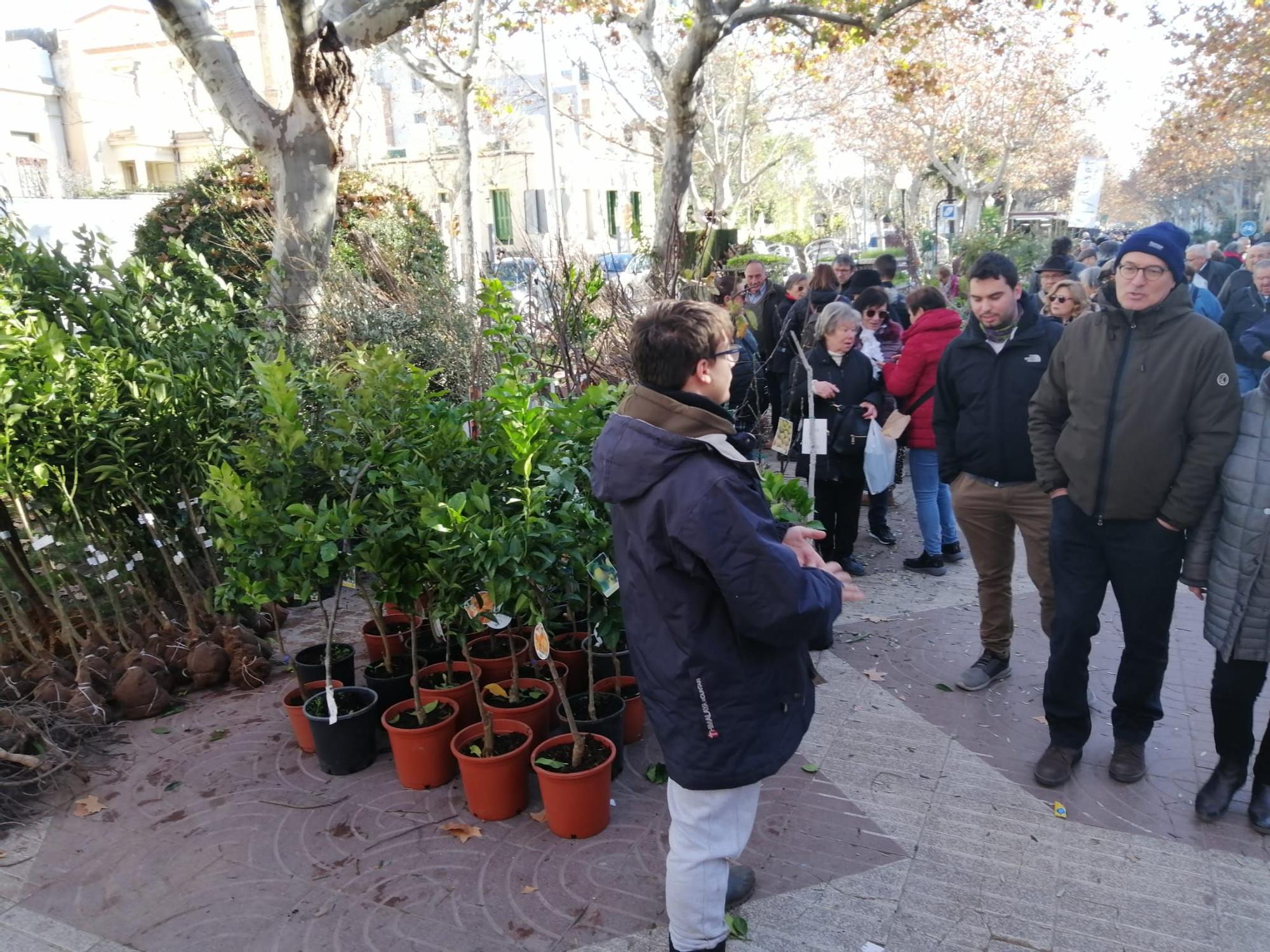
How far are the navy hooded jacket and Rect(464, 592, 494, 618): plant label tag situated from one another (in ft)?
3.50

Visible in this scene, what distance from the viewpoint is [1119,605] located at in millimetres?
3467

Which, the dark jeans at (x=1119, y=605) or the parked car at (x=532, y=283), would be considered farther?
the parked car at (x=532, y=283)

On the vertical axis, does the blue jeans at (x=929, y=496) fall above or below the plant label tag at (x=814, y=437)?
below

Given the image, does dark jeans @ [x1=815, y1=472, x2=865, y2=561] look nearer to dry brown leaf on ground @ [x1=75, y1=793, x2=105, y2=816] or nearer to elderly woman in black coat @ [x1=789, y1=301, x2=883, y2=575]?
elderly woman in black coat @ [x1=789, y1=301, x2=883, y2=575]

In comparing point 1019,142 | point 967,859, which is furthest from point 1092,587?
point 1019,142

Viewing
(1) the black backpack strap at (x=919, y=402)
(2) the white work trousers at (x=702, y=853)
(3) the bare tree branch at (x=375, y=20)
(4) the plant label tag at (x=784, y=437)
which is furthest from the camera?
(3) the bare tree branch at (x=375, y=20)

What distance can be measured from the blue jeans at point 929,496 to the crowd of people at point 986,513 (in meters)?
0.04

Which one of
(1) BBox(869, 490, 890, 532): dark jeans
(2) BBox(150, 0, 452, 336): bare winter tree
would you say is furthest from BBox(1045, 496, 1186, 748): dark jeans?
(2) BBox(150, 0, 452, 336): bare winter tree

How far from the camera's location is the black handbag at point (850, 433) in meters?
5.57

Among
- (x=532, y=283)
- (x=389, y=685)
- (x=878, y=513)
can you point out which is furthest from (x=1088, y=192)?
(x=389, y=685)

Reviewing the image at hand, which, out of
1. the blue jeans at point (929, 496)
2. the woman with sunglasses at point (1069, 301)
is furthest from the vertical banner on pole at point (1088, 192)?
the blue jeans at point (929, 496)

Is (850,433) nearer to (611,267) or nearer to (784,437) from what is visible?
(784,437)

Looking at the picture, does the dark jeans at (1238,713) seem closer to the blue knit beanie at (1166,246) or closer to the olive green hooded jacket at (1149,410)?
the olive green hooded jacket at (1149,410)

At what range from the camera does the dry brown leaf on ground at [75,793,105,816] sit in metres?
3.66
